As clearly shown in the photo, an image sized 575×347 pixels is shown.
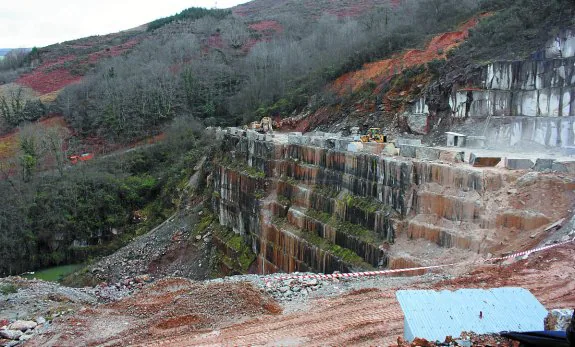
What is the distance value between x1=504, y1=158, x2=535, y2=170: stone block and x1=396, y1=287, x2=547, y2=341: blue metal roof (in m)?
7.65

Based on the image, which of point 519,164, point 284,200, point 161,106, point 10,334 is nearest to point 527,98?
point 519,164

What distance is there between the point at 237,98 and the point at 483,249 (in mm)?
34849

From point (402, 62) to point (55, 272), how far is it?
27416 millimetres

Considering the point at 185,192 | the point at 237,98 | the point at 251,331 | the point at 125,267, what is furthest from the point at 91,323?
the point at 237,98

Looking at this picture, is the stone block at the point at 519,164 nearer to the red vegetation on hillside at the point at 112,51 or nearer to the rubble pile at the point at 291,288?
the rubble pile at the point at 291,288

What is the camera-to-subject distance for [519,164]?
46.5 feet

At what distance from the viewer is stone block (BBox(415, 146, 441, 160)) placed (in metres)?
16.4

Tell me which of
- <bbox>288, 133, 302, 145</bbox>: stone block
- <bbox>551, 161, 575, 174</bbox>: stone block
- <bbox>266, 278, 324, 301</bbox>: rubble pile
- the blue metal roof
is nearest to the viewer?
the blue metal roof

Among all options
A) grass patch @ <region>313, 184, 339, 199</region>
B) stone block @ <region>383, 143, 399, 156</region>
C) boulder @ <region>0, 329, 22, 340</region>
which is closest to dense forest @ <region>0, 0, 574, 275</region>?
stone block @ <region>383, 143, 399, 156</region>

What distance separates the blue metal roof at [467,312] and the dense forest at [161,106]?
21.2 m

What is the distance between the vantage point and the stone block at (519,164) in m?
14.1

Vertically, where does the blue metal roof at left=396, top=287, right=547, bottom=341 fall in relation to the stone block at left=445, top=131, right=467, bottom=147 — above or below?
below

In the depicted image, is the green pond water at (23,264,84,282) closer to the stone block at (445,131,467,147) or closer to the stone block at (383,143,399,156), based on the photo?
the stone block at (383,143,399,156)

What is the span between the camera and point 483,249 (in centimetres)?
1310
